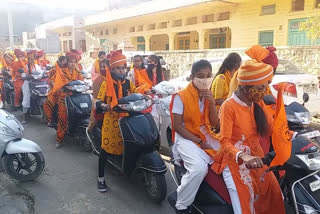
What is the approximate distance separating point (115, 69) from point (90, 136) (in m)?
1.35

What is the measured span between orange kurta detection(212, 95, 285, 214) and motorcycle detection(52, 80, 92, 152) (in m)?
3.49

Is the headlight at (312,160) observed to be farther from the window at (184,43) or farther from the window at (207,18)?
the window at (184,43)

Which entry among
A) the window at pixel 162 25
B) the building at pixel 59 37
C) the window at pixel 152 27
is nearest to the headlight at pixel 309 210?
the window at pixel 162 25

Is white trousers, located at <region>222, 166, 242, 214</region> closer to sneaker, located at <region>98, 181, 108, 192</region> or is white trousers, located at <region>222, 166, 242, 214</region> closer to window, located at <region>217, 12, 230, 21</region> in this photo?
sneaker, located at <region>98, 181, 108, 192</region>

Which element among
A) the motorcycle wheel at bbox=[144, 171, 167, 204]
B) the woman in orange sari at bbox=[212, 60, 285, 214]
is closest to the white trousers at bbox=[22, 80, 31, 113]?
the motorcycle wheel at bbox=[144, 171, 167, 204]

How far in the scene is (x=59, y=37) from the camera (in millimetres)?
38719

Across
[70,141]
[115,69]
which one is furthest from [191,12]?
[115,69]

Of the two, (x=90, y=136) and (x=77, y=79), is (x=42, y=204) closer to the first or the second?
(x=90, y=136)

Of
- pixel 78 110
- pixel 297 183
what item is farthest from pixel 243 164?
pixel 78 110

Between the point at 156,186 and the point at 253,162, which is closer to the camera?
the point at 253,162

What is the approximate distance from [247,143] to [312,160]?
0.50 metres

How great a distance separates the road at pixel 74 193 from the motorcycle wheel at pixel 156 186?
0.09m

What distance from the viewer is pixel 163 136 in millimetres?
5145

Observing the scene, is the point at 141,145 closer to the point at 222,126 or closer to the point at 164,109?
the point at 164,109
